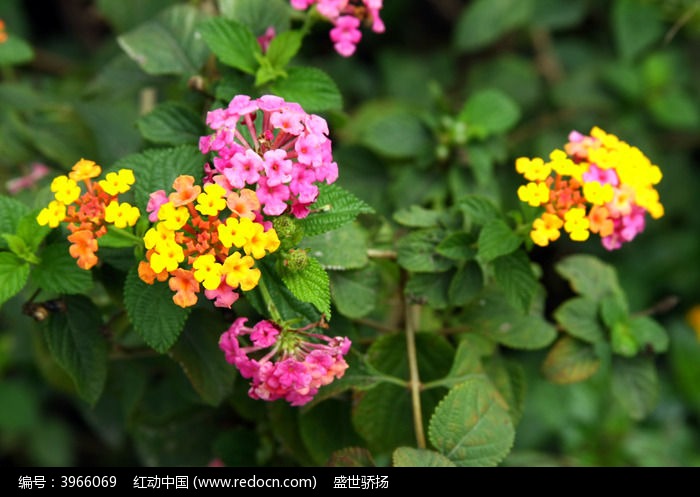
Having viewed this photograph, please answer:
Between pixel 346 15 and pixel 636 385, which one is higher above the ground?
pixel 346 15

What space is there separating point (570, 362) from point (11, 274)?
1.23 metres

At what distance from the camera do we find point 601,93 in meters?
2.63

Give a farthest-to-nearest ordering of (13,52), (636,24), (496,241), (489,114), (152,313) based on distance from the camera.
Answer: (636,24), (489,114), (13,52), (496,241), (152,313)

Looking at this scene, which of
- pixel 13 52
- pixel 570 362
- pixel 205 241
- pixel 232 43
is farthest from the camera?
pixel 13 52

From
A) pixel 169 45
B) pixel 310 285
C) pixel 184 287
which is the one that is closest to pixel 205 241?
pixel 184 287

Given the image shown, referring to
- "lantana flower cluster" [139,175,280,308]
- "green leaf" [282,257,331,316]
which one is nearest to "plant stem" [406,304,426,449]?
"green leaf" [282,257,331,316]

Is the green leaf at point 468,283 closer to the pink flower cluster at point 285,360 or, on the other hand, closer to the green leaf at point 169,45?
the pink flower cluster at point 285,360

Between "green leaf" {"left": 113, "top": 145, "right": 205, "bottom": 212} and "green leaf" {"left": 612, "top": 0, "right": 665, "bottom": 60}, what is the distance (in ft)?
5.00

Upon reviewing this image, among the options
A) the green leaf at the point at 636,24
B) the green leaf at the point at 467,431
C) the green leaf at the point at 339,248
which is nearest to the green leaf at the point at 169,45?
the green leaf at the point at 339,248

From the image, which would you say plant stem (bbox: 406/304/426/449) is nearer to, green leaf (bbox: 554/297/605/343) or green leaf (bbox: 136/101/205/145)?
green leaf (bbox: 554/297/605/343)

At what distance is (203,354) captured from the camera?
1.59 m

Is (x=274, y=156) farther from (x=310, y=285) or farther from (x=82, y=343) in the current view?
(x=82, y=343)

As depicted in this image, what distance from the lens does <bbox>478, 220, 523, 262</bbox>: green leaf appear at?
4.87 feet

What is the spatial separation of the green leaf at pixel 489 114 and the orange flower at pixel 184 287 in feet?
3.53
